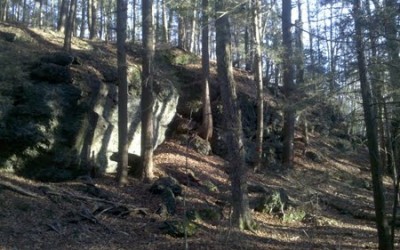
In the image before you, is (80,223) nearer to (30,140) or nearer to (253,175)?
(30,140)

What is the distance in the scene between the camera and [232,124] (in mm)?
12297

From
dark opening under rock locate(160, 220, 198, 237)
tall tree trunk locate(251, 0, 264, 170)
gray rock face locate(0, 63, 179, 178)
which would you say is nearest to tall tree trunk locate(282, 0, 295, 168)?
tall tree trunk locate(251, 0, 264, 170)

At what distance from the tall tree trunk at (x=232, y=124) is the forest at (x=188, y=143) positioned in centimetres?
4

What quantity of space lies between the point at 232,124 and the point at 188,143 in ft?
7.43

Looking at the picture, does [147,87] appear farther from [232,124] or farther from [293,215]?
[293,215]

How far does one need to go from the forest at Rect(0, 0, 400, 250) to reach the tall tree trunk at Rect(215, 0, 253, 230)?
1.5 inches

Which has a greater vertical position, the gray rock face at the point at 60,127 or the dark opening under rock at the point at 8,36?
the dark opening under rock at the point at 8,36

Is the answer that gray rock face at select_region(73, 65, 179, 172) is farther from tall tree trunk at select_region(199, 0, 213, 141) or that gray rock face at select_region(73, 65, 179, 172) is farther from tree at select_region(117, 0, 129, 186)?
tall tree trunk at select_region(199, 0, 213, 141)

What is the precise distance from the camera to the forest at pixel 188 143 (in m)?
11.1

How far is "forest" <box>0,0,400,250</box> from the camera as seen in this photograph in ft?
36.4

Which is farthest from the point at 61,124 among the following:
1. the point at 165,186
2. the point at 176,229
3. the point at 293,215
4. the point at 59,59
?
the point at 293,215

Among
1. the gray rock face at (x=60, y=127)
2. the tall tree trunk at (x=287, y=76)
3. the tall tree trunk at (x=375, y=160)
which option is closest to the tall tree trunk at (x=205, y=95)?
the tall tree trunk at (x=287, y=76)

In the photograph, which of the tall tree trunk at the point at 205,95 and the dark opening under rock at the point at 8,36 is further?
the tall tree trunk at the point at 205,95

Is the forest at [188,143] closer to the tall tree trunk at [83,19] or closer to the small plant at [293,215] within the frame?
the small plant at [293,215]
